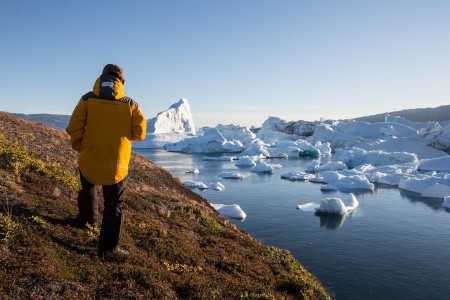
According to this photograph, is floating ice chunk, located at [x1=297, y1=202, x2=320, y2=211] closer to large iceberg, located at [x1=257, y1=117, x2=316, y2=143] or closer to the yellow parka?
the yellow parka

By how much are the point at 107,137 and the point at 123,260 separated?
1.86 m

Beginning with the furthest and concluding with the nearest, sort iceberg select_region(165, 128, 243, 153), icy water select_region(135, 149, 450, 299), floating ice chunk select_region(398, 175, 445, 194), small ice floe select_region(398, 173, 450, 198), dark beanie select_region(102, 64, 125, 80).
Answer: iceberg select_region(165, 128, 243, 153) → floating ice chunk select_region(398, 175, 445, 194) → small ice floe select_region(398, 173, 450, 198) → icy water select_region(135, 149, 450, 299) → dark beanie select_region(102, 64, 125, 80)

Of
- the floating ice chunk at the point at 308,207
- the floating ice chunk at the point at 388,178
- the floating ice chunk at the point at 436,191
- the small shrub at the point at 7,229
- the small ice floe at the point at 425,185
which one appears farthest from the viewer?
the floating ice chunk at the point at 388,178

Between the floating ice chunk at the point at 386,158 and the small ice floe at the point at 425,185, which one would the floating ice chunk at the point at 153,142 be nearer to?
the floating ice chunk at the point at 386,158

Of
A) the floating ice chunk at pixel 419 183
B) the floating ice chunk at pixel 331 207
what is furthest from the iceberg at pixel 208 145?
the floating ice chunk at pixel 331 207

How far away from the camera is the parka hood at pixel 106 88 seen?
521cm

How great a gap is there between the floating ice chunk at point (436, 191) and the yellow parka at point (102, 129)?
39145 mm

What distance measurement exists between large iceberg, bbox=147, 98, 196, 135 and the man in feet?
445

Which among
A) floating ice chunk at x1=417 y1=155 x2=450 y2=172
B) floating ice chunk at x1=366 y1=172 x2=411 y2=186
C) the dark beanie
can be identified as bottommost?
floating ice chunk at x1=366 y1=172 x2=411 y2=186

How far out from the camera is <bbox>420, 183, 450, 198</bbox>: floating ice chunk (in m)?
36.6

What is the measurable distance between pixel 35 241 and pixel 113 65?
277 cm

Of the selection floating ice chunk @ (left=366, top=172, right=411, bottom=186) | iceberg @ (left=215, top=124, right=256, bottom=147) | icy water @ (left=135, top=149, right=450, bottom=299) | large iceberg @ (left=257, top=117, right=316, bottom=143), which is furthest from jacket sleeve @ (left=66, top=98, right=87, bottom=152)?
large iceberg @ (left=257, top=117, right=316, bottom=143)

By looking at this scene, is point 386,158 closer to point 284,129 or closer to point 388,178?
point 388,178

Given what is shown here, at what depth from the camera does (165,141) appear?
129 m
